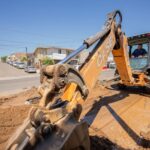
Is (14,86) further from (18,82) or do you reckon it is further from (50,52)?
(50,52)

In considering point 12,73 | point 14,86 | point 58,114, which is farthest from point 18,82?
point 58,114

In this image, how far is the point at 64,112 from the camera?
2.38 meters

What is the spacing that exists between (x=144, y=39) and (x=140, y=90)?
1867mm

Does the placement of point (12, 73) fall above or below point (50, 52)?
below

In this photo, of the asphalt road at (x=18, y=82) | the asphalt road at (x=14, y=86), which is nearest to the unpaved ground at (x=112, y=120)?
the asphalt road at (x=14, y=86)

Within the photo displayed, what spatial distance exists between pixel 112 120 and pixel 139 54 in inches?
144

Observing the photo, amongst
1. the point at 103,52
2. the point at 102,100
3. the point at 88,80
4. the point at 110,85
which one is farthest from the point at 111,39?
the point at 110,85

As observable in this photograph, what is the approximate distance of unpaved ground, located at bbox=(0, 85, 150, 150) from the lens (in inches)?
164

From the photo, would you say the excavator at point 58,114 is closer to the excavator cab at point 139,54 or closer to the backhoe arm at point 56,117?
the backhoe arm at point 56,117

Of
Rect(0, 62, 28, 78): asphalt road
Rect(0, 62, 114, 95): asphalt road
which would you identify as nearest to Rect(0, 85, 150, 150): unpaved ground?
Rect(0, 62, 114, 95): asphalt road

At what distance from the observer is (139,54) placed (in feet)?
25.8

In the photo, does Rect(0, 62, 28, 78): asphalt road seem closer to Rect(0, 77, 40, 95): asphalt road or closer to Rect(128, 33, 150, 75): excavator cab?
Rect(0, 77, 40, 95): asphalt road

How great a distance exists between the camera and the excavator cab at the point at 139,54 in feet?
24.1

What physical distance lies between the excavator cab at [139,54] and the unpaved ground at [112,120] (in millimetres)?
964
